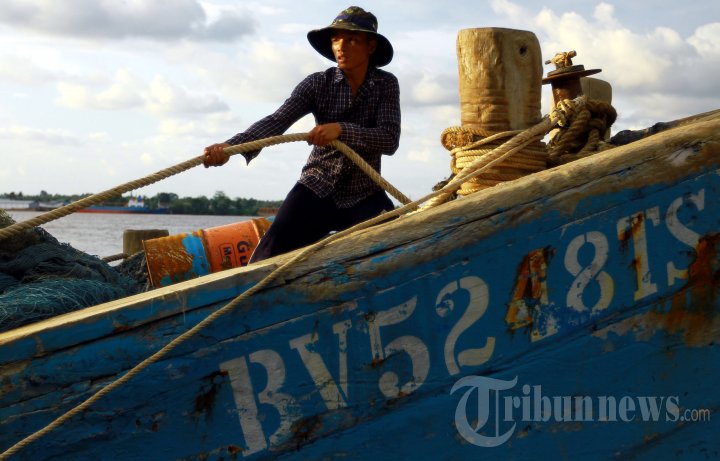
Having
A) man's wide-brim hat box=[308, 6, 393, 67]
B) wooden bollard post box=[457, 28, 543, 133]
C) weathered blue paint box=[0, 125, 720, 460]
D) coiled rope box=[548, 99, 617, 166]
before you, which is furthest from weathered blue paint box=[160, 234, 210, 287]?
weathered blue paint box=[0, 125, 720, 460]

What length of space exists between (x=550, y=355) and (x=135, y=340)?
1073mm

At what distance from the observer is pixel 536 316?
2.18 metres

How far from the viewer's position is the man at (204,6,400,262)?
328cm

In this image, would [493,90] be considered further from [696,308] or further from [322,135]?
[696,308]

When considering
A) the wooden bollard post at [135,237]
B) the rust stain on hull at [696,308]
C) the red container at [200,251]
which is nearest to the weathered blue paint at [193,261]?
the red container at [200,251]

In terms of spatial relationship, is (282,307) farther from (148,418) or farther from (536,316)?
(536,316)

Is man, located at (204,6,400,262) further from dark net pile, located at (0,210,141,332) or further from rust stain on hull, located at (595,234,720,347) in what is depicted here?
rust stain on hull, located at (595,234,720,347)

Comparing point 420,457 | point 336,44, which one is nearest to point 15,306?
point 420,457

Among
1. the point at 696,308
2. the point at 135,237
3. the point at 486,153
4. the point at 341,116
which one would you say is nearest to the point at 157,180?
the point at 341,116

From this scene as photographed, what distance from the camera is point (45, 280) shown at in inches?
107

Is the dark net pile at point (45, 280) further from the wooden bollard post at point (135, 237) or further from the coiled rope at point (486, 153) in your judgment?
the wooden bollard post at point (135, 237)

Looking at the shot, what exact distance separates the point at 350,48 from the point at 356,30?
90 mm

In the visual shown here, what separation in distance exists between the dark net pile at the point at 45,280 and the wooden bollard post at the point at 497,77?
153 cm

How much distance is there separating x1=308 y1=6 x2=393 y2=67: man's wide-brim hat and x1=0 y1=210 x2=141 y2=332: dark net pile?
1253mm
